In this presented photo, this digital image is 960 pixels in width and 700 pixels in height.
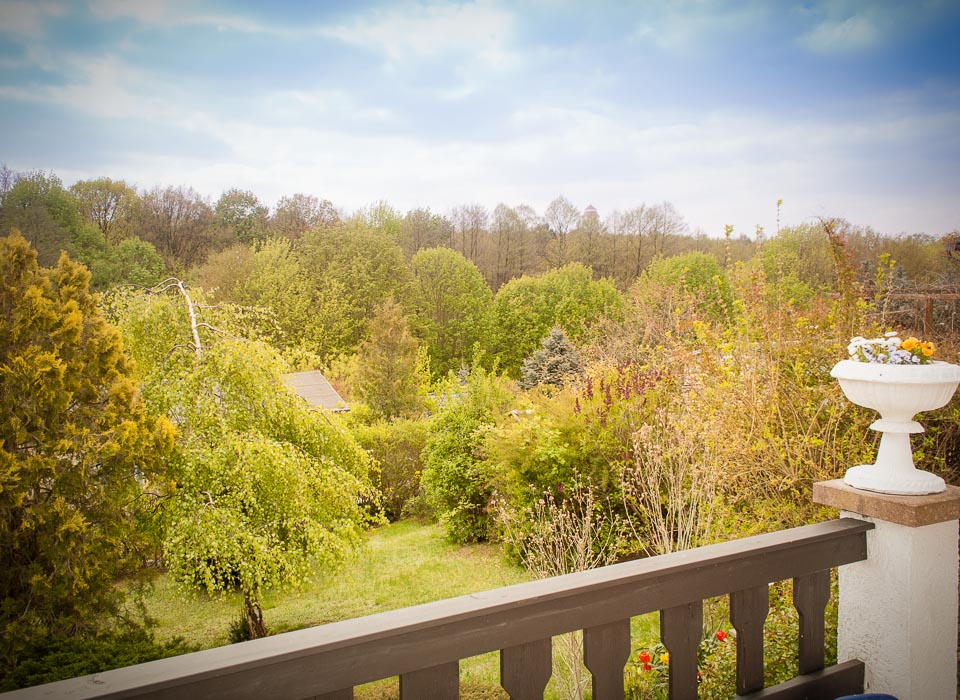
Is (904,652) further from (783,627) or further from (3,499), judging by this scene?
(3,499)

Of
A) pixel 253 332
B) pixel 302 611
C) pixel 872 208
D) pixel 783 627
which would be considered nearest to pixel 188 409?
pixel 253 332

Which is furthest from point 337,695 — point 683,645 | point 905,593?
point 905,593

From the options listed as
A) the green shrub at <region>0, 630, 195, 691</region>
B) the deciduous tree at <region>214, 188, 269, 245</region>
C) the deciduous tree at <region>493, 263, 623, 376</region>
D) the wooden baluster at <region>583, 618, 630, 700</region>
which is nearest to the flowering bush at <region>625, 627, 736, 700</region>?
the wooden baluster at <region>583, 618, 630, 700</region>

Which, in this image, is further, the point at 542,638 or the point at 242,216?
the point at 242,216

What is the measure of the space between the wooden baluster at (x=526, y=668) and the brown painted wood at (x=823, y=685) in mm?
553

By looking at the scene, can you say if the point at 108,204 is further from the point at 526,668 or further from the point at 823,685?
the point at 823,685

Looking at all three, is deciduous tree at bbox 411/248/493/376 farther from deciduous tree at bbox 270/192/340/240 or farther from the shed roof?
the shed roof

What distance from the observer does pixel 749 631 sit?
1.19m

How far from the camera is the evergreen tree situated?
13992mm

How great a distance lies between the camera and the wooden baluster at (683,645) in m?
1.07

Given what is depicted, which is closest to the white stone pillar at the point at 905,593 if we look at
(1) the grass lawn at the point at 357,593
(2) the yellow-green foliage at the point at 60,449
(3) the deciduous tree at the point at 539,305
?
(2) the yellow-green foliage at the point at 60,449

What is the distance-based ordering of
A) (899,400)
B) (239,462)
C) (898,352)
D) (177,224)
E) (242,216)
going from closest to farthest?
(899,400) → (898,352) → (239,462) → (177,224) → (242,216)

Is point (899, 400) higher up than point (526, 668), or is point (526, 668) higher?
point (899, 400)

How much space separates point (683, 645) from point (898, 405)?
2.61ft
